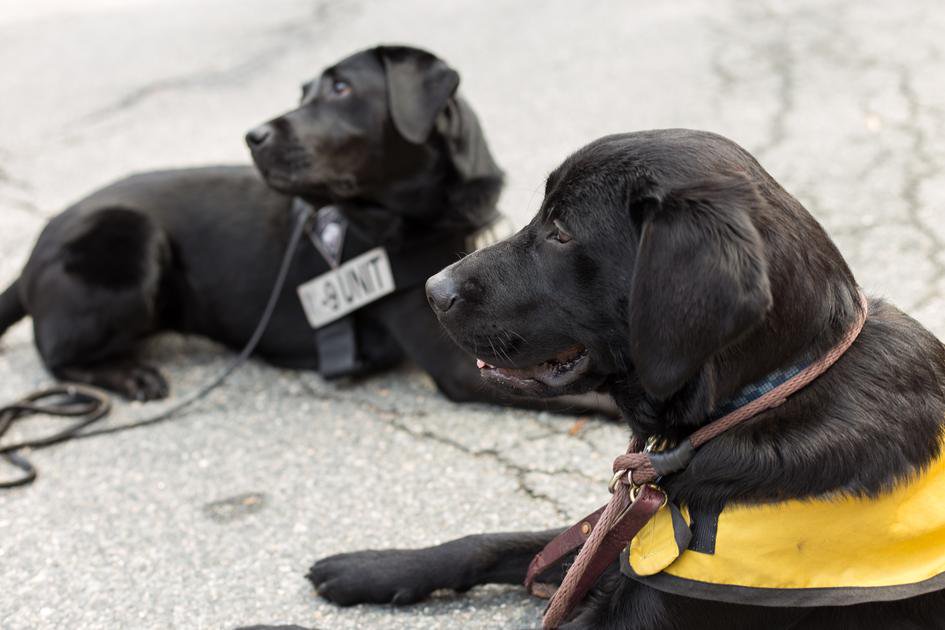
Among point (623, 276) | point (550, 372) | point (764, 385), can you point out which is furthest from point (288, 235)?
point (764, 385)

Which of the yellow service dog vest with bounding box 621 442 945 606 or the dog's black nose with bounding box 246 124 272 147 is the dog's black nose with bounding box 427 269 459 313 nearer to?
the yellow service dog vest with bounding box 621 442 945 606

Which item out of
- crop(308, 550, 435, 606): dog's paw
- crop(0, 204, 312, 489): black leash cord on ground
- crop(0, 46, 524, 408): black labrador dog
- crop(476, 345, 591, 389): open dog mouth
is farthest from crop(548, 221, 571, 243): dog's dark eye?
crop(0, 204, 312, 489): black leash cord on ground

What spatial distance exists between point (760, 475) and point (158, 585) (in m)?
1.65

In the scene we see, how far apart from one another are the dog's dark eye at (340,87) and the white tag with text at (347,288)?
1.87 feet

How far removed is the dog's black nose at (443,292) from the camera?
89.4 inches

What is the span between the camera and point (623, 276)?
79.3 inches

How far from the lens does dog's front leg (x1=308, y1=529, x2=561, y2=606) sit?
8.40 feet

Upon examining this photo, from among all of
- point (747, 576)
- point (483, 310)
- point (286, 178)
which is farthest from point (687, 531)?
point (286, 178)

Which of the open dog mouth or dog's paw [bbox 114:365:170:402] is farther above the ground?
the open dog mouth

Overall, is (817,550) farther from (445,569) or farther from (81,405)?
(81,405)

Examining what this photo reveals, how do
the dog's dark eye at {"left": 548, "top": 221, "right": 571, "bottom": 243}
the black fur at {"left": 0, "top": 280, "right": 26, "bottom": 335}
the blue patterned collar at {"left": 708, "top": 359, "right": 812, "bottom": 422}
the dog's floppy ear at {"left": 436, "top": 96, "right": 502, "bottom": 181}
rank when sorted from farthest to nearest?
1. the black fur at {"left": 0, "top": 280, "right": 26, "bottom": 335}
2. the dog's floppy ear at {"left": 436, "top": 96, "right": 502, "bottom": 181}
3. the dog's dark eye at {"left": 548, "top": 221, "right": 571, "bottom": 243}
4. the blue patterned collar at {"left": 708, "top": 359, "right": 812, "bottom": 422}

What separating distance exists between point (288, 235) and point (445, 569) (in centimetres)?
189

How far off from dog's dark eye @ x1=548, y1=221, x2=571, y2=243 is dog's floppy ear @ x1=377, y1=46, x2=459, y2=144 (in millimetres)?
1672

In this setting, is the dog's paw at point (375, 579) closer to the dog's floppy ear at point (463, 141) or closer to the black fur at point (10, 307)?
the dog's floppy ear at point (463, 141)
